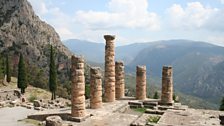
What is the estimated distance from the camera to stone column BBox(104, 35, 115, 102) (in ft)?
98.4

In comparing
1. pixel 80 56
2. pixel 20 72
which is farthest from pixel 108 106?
pixel 20 72

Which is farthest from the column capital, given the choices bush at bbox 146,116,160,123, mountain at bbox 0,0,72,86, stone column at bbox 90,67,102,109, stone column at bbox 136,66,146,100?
mountain at bbox 0,0,72,86

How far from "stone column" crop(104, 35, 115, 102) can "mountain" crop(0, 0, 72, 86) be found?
8082 cm

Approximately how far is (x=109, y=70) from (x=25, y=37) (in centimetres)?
9940

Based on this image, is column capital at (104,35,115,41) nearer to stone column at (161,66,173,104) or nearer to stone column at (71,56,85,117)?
stone column at (161,66,173,104)

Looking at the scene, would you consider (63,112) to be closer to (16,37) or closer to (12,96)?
(12,96)

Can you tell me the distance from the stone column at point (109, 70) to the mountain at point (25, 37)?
80819mm

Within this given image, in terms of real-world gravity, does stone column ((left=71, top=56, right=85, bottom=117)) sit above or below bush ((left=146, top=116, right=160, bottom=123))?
above

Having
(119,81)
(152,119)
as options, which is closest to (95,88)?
(152,119)

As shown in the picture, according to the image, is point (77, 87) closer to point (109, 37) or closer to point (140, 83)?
point (109, 37)

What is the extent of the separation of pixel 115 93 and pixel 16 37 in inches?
3831

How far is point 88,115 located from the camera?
23.6 meters

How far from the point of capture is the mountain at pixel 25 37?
11538 centimetres

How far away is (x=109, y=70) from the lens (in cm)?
3028
